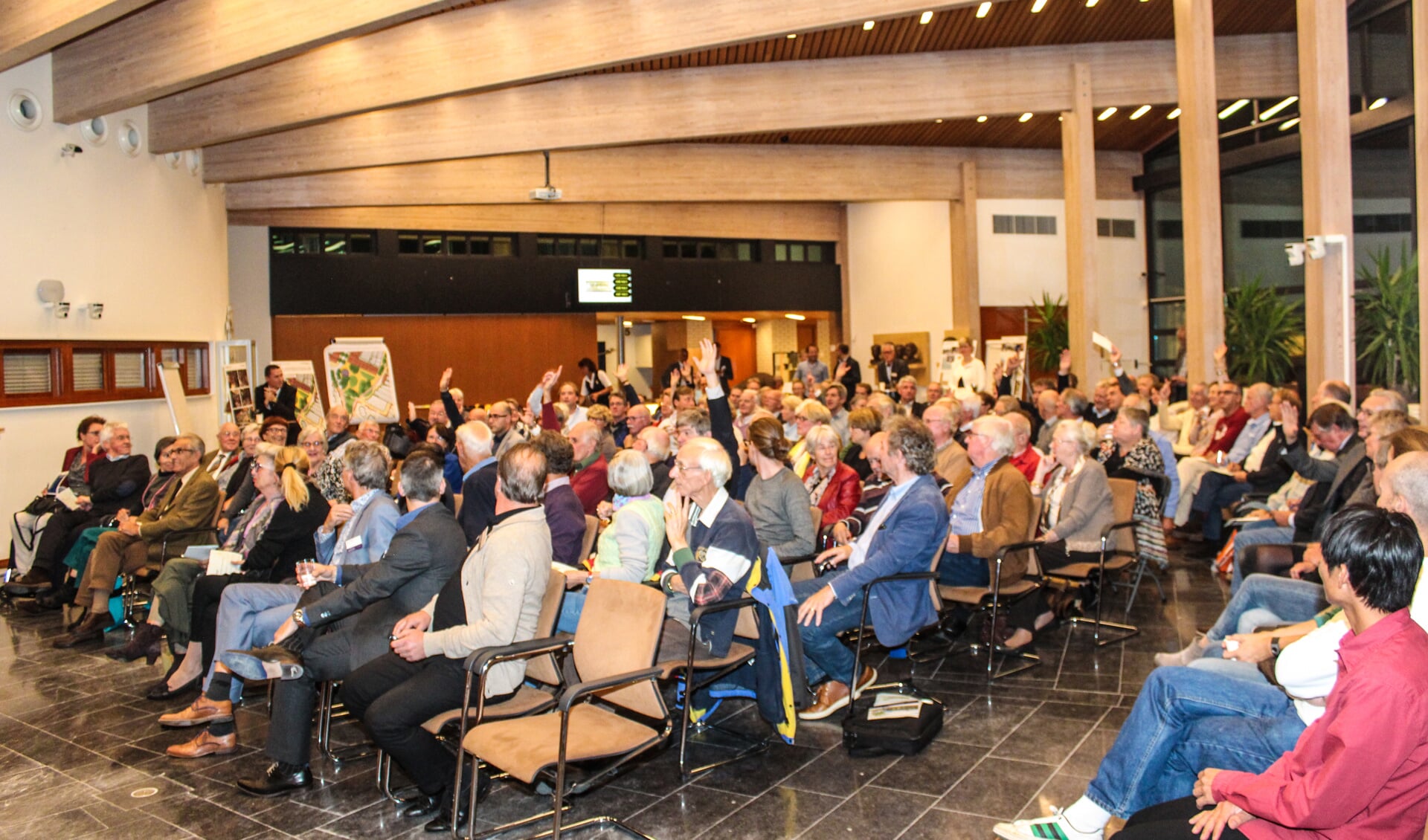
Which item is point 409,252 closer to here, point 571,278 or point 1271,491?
point 571,278

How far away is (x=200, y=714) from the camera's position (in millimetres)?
4441

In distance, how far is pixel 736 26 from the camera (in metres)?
7.85

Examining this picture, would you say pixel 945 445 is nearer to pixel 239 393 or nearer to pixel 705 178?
pixel 239 393

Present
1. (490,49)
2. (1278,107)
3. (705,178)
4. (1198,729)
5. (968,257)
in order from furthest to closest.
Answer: (968,257), (705,178), (1278,107), (490,49), (1198,729)

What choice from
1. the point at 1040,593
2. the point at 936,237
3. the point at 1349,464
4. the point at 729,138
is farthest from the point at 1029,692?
A: the point at 936,237

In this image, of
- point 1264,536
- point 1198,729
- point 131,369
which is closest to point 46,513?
point 131,369

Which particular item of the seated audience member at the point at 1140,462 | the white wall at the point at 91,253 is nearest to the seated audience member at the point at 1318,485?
the seated audience member at the point at 1140,462

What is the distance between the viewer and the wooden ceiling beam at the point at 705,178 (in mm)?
13391

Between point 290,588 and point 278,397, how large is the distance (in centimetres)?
765

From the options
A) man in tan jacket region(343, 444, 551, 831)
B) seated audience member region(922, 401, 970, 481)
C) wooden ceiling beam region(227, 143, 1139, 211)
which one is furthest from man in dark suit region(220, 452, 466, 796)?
wooden ceiling beam region(227, 143, 1139, 211)

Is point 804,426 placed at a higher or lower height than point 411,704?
higher

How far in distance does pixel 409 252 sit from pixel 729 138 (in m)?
5.92

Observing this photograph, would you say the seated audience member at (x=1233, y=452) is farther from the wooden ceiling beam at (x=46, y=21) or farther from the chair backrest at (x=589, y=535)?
the wooden ceiling beam at (x=46, y=21)

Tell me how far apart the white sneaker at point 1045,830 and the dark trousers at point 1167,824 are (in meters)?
0.41
